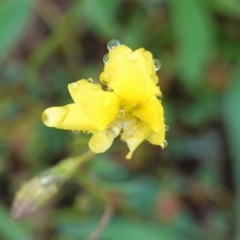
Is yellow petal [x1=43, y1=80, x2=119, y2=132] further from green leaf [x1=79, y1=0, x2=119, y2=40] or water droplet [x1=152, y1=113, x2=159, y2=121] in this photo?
green leaf [x1=79, y1=0, x2=119, y2=40]

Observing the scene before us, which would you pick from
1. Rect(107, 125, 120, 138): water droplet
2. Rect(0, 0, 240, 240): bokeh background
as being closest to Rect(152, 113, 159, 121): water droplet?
Rect(107, 125, 120, 138): water droplet

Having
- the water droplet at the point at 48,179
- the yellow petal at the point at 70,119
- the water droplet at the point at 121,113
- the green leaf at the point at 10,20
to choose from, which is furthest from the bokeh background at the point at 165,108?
the yellow petal at the point at 70,119

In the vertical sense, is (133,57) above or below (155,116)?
above

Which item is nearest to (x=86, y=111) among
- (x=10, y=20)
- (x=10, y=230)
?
(x=10, y=230)

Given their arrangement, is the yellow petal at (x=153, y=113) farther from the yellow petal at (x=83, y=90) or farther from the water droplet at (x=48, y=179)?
the water droplet at (x=48, y=179)

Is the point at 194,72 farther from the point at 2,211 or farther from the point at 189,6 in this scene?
the point at 2,211

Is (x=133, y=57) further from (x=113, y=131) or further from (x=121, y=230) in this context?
(x=121, y=230)
